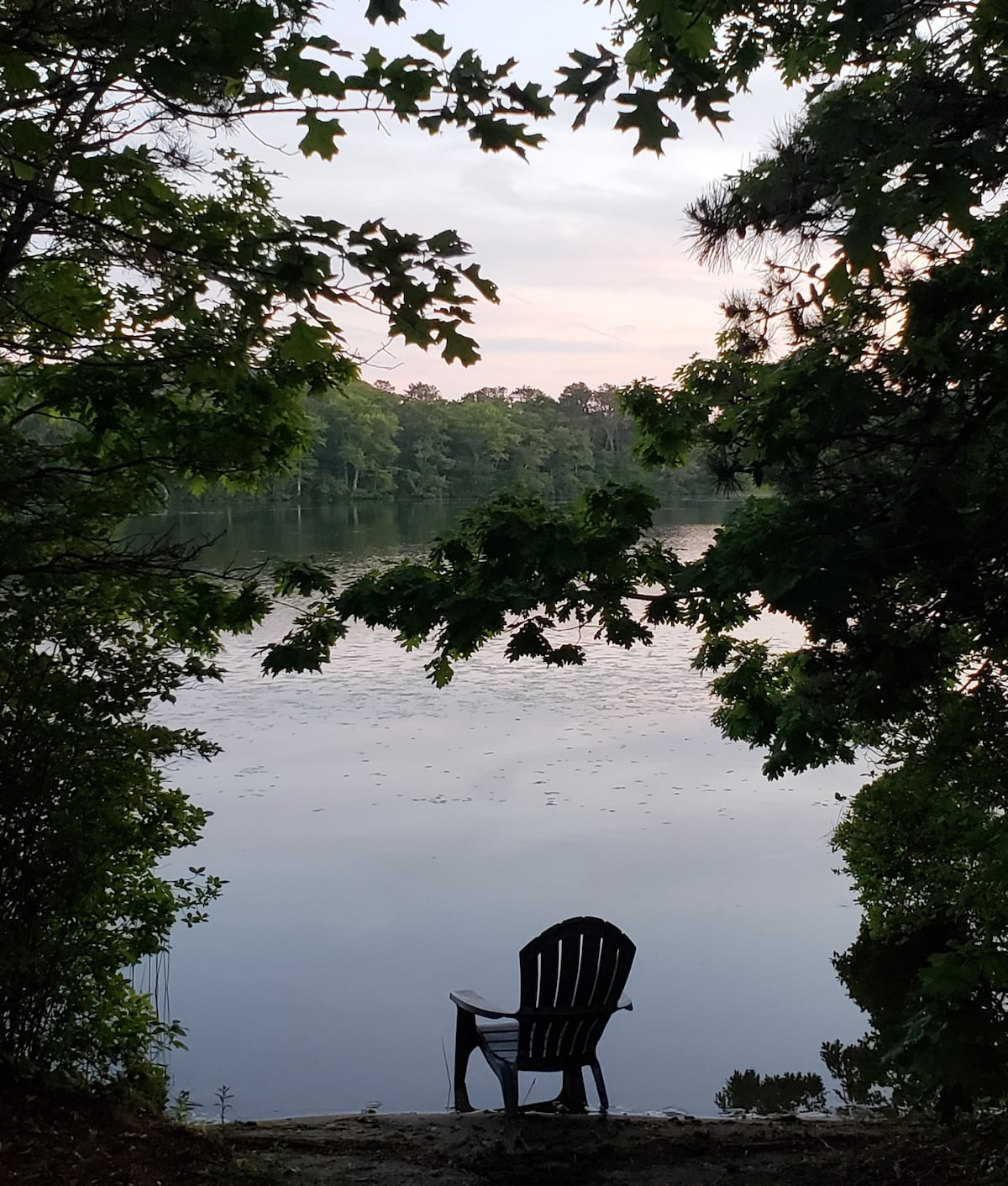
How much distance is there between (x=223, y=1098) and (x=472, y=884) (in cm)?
419

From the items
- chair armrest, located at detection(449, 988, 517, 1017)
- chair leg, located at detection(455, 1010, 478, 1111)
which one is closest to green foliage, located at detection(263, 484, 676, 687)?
chair armrest, located at detection(449, 988, 517, 1017)

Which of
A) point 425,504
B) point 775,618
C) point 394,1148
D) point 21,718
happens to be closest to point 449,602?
point 21,718

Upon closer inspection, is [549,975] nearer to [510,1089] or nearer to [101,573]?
[510,1089]

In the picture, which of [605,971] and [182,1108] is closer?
[605,971]

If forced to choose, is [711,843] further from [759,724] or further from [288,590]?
[288,590]

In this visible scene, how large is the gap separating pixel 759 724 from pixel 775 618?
20253mm

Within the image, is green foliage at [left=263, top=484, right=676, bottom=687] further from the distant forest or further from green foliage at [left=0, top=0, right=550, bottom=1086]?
the distant forest

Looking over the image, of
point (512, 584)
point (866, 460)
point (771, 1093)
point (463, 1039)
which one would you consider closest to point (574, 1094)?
point (463, 1039)

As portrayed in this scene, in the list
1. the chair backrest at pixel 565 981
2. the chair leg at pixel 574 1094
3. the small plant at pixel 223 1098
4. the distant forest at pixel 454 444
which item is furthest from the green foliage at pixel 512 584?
the distant forest at pixel 454 444

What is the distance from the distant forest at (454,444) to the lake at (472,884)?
17.7 feet

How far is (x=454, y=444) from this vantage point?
41062 millimetres

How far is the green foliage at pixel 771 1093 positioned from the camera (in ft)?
22.3

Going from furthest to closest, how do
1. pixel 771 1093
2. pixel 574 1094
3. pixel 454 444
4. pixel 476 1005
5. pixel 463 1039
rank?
pixel 454 444, pixel 771 1093, pixel 463 1039, pixel 574 1094, pixel 476 1005

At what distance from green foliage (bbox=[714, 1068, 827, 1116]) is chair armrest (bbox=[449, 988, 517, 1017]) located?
2.06m
